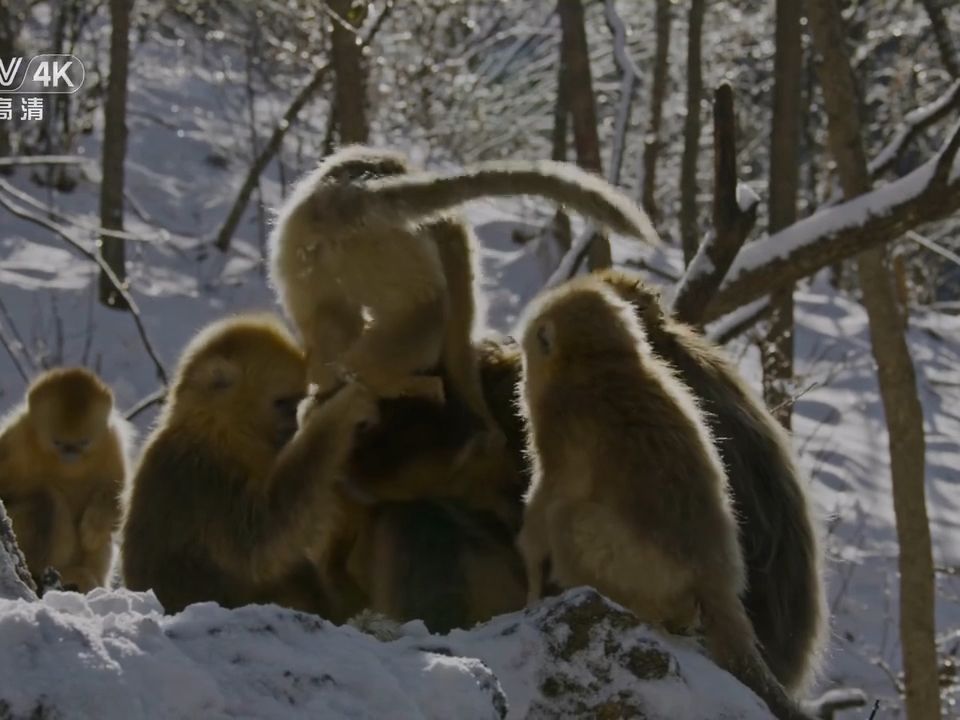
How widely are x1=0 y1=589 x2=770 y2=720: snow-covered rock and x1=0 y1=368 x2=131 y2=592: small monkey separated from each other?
247 centimetres

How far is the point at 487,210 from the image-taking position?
53.5 feet

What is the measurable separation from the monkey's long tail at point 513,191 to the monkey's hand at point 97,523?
223 cm

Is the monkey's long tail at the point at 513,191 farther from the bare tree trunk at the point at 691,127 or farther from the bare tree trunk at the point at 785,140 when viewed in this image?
the bare tree trunk at the point at 691,127

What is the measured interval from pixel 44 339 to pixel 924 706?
20.8 feet

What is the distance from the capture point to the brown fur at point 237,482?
326 centimetres

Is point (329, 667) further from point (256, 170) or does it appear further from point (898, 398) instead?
point (256, 170)

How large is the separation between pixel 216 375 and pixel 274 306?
351 inches

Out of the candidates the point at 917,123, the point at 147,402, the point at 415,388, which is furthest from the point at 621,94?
the point at 415,388

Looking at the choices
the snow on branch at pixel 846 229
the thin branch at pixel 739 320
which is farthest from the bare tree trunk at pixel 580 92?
the snow on branch at pixel 846 229

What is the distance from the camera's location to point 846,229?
5.49 m

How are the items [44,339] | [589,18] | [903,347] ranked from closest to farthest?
[903,347] < [44,339] < [589,18]

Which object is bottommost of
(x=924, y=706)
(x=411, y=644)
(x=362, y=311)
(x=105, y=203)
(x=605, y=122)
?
(x=924, y=706)

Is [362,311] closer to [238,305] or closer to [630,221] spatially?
[630,221]

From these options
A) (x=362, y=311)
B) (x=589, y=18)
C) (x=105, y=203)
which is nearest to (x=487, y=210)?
(x=589, y=18)
